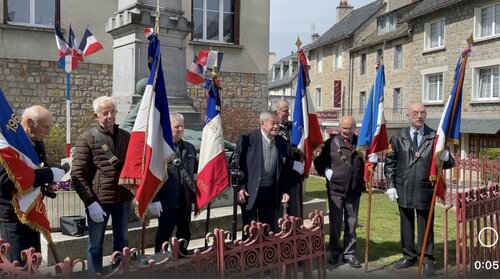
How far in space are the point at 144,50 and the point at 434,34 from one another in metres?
23.1

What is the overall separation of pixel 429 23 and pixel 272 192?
2484 centimetres

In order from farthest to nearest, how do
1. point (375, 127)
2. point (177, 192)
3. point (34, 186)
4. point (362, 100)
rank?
1. point (362, 100)
2. point (375, 127)
3. point (177, 192)
4. point (34, 186)

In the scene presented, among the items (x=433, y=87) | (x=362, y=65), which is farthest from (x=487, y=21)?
(x=362, y=65)

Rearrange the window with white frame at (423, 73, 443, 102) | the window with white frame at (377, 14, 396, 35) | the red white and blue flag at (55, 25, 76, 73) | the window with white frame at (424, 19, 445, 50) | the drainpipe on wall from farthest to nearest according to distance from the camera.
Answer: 1. the drainpipe on wall
2. the window with white frame at (377, 14, 396, 35)
3. the window with white frame at (423, 73, 443, 102)
4. the window with white frame at (424, 19, 445, 50)
5. the red white and blue flag at (55, 25, 76, 73)

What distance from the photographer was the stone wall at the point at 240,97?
1647cm

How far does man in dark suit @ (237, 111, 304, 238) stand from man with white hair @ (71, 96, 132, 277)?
1418 mm

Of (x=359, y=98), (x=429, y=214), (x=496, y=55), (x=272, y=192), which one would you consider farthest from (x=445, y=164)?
(x=359, y=98)

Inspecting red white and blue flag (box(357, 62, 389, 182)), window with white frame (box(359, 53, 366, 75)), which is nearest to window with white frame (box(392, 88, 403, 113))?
window with white frame (box(359, 53, 366, 75))

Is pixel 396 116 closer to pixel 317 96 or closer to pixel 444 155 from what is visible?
pixel 317 96

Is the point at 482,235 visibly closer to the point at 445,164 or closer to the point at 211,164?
the point at 445,164

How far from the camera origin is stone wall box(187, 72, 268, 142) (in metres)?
16.5

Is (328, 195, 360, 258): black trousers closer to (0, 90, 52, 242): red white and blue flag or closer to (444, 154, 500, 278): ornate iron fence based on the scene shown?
(444, 154, 500, 278): ornate iron fence

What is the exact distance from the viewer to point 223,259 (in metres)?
3.27

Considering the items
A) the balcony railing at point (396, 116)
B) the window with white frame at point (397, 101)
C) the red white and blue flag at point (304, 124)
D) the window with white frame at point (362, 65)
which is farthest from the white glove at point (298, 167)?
the window with white frame at point (362, 65)
